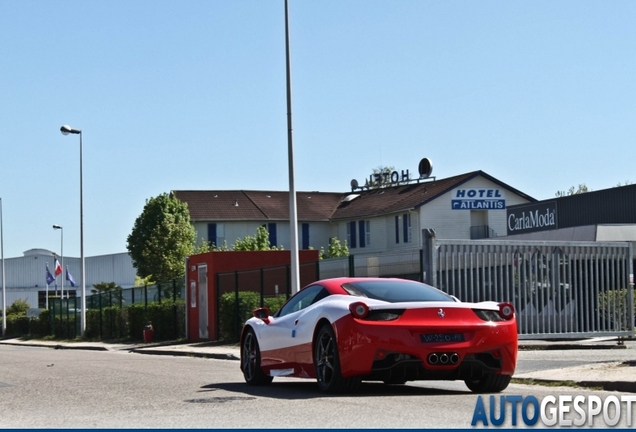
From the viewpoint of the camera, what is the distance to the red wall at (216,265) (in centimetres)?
3462

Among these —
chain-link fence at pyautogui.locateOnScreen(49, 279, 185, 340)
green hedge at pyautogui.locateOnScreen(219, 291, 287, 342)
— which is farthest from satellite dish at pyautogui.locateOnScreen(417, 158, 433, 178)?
→ green hedge at pyautogui.locateOnScreen(219, 291, 287, 342)

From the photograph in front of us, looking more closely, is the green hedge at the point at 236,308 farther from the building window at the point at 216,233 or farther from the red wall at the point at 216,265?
the building window at the point at 216,233

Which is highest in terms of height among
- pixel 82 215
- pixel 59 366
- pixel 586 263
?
pixel 82 215

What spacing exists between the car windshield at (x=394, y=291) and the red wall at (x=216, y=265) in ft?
71.8

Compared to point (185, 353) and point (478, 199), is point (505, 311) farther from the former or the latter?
point (478, 199)

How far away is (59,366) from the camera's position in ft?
70.2

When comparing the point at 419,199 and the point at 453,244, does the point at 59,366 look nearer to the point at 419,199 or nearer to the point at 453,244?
the point at 453,244

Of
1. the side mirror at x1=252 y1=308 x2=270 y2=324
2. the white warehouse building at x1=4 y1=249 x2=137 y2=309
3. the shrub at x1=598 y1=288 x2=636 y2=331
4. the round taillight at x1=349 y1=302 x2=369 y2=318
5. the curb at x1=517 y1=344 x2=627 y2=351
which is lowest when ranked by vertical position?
the curb at x1=517 y1=344 x2=627 y2=351

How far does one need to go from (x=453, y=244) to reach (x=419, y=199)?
160 feet

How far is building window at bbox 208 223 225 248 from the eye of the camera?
8056cm

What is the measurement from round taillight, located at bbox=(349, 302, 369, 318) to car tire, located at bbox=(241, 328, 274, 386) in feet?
8.82

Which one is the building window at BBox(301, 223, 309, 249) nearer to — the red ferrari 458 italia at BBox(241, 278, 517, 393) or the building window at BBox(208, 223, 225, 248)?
the building window at BBox(208, 223, 225, 248)

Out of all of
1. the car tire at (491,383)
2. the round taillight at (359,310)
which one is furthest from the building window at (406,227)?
the round taillight at (359,310)

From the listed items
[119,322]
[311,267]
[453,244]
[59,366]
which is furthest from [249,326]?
[119,322]
